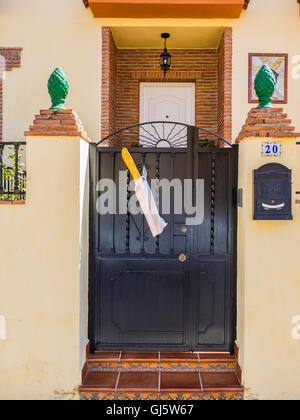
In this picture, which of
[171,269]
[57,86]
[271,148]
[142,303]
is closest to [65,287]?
[142,303]

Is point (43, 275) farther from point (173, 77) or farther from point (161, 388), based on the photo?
point (173, 77)

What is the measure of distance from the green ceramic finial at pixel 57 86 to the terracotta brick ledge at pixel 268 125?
6.10 ft

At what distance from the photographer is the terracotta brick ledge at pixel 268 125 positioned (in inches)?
132

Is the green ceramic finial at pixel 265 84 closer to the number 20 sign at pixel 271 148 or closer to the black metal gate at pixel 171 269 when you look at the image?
the number 20 sign at pixel 271 148

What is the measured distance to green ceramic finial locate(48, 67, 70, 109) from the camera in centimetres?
340

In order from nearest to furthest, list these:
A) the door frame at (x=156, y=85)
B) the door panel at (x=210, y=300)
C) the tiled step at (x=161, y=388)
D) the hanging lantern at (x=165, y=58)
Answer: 1. the tiled step at (x=161, y=388)
2. the door panel at (x=210, y=300)
3. the hanging lantern at (x=165, y=58)
4. the door frame at (x=156, y=85)

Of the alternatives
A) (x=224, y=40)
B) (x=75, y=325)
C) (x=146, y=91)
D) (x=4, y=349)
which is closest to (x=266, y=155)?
(x=75, y=325)

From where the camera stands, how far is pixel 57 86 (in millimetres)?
3418

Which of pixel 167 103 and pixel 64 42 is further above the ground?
pixel 64 42

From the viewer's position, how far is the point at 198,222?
375 cm

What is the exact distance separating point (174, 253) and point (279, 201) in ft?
3.93

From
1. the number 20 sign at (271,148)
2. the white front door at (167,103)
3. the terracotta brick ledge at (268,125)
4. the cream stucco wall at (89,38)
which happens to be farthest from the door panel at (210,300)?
the white front door at (167,103)

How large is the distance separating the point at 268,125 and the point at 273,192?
65cm
